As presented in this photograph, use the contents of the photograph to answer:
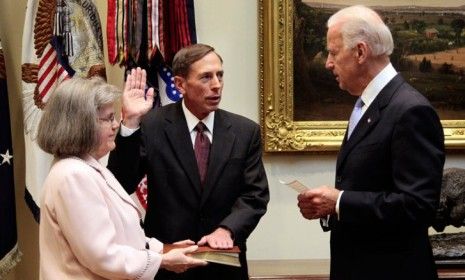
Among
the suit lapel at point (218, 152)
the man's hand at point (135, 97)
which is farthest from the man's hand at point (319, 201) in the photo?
the man's hand at point (135, 97)

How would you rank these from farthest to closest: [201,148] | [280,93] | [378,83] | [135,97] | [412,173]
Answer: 1. [280,93]
2. [201,148]
3. [135,97]
4. [378,83]
5. [412,173]

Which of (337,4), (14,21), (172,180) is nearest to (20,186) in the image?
(14,21)

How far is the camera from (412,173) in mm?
2719

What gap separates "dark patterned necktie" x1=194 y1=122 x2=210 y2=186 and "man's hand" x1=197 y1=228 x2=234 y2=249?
35 centimetres

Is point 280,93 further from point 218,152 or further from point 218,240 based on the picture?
point 218,240

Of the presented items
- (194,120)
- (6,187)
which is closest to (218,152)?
(194,120)

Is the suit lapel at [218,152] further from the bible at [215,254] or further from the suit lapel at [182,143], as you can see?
the bible at [215,254]

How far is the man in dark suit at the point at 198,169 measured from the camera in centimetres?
346

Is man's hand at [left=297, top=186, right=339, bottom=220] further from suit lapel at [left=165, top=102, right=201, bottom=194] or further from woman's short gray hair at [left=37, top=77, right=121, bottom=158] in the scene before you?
woman's short gray hair at [left=37, top=77, right=121, bottom=158]

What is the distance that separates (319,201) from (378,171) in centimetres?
26

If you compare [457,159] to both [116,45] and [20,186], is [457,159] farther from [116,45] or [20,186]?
[20,186]

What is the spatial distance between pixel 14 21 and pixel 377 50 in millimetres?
2932

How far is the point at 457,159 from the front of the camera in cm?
507

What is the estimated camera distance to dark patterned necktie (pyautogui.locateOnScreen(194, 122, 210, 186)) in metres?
3.55
